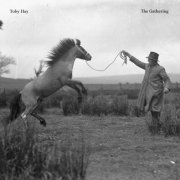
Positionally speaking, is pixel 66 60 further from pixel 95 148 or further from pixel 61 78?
pixel 95 148

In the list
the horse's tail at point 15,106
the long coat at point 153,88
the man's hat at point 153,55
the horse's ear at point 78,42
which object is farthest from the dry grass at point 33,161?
the horse's ear at point 78,42

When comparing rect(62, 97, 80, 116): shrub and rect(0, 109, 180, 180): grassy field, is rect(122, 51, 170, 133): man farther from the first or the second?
rect(62, 97, 80, 116): shrub

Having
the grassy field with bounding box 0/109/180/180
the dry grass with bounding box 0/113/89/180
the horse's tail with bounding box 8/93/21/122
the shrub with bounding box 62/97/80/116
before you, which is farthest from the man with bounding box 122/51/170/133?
the shrub with bounding box 62/97/80/116

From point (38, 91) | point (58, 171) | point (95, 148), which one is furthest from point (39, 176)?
→ point (38, 91)

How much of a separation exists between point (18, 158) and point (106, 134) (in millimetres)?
4577

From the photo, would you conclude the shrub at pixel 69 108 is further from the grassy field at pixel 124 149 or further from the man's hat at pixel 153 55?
the man's hat at pixel 153 55

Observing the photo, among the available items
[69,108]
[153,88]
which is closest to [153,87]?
[153,88]

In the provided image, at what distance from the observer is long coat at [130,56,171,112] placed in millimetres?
10109

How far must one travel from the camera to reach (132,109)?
1525 centimetres

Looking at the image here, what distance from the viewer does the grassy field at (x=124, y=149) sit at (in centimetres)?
635

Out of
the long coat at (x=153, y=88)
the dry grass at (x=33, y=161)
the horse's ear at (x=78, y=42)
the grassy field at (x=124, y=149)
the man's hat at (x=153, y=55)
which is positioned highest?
the horse's ear at (x=78, y=42)

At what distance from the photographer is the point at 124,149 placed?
26.8 feet

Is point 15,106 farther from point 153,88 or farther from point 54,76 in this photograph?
point 153,88

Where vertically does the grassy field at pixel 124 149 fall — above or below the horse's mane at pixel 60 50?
below
